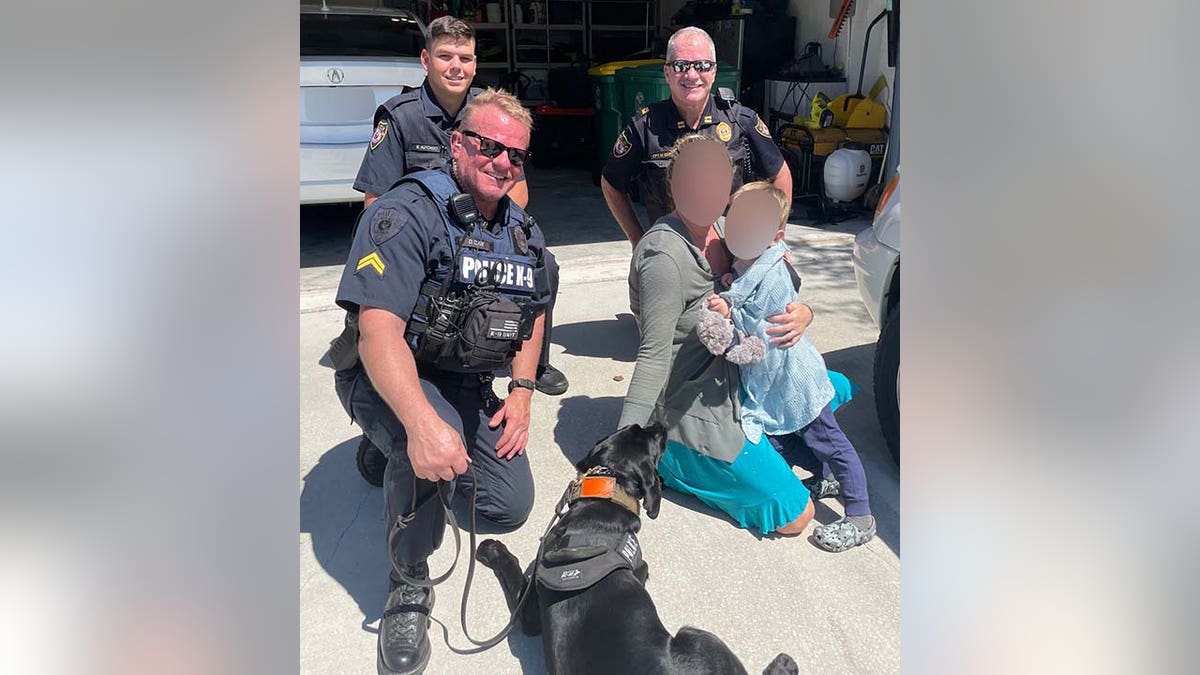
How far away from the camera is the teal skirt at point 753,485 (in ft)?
8.22

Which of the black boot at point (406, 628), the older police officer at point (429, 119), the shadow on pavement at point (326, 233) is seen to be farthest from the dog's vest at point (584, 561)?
the shadow on pavement at point (326, 233)

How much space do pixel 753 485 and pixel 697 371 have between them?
0.43 metres

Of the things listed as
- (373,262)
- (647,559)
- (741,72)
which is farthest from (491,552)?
(741,72)

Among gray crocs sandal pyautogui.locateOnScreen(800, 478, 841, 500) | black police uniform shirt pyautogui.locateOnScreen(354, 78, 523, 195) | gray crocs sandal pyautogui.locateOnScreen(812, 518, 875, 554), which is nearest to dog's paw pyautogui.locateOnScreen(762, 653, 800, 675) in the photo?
gray crocs sandal pyautogui.locateOnScreen(812, 518, 875, 554)

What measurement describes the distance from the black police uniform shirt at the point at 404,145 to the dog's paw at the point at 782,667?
2416 mm

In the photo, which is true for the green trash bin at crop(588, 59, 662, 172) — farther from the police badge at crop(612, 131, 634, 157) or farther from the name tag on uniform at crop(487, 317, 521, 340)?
the name tag on uniform at crop(487, 317, 521, 340)

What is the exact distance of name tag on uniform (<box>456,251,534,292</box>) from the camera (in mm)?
2232

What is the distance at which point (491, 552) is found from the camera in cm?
240

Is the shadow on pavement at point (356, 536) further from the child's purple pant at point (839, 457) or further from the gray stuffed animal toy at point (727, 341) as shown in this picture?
the child's purple pant at point (839, 457)

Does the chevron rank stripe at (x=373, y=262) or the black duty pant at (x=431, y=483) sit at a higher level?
the chevron rank stripe at (x=373, y=262)

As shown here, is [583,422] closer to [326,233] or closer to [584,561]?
[584,561]
